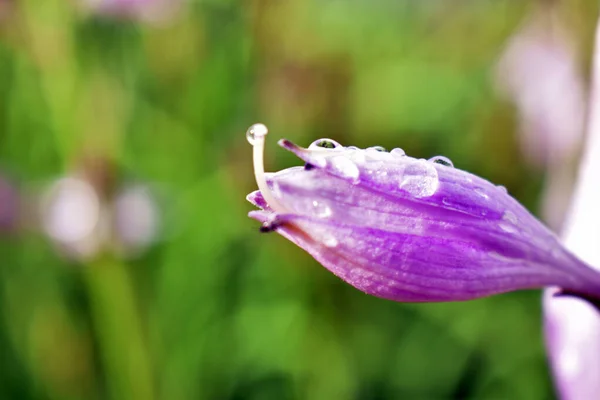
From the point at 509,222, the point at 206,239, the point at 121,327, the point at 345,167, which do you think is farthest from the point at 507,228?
the point at 206,239

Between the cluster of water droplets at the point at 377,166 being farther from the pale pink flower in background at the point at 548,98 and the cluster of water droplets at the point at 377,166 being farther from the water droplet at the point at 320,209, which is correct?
the pale pink flower in background at the point at 548,98

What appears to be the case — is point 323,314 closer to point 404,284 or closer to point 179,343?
point 179,343

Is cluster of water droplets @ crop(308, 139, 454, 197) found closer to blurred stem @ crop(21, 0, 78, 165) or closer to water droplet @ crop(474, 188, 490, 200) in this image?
water droplet @ crop(474, 188, 490, 200)

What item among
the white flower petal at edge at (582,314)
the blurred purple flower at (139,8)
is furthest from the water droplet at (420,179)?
the blurred purple flower at (139,8)

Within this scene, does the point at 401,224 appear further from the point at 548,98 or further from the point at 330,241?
the point at 548,98

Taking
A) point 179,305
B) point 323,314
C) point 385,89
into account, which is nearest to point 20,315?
point 179,305

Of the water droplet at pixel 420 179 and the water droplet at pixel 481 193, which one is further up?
the water droplet at pixel 420 179

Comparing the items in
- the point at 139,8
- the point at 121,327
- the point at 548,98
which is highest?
the point at 139,8
